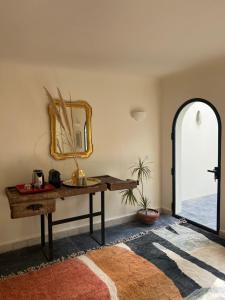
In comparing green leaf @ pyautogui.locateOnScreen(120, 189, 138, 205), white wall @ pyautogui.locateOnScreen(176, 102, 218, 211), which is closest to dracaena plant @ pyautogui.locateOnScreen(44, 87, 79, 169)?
green leaf @ pyautogui.locateOnScreen(120, 189, 138, 205)

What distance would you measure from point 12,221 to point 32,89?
1.68 m

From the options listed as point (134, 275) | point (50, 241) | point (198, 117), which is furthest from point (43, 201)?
point (198, 117)

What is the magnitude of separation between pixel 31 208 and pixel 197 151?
3.67 metres

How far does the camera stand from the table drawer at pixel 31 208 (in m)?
2.48

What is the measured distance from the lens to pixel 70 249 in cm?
311

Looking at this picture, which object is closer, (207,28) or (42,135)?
(207,28)

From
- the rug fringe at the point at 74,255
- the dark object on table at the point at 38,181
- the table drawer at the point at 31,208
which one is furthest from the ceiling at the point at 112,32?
the rug fringe at the point at 74,255

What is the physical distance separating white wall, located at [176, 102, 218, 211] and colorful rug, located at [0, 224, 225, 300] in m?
1.91

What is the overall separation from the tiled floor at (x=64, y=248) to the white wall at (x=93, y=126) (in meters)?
0.19

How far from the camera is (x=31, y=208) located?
8.44ft

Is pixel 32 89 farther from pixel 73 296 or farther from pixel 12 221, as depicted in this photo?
pixel 73 296

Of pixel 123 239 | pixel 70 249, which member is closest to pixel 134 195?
pixel 123 239

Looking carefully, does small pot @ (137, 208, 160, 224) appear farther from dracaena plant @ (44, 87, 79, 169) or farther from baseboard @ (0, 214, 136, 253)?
dracaena plant @ (44, 87, 79, 169)

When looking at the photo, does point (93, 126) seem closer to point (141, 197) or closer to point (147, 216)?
point (141, 197)
